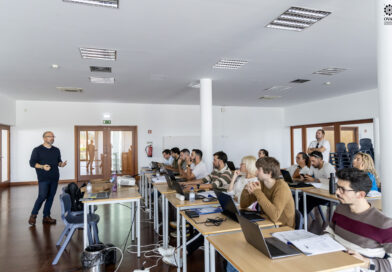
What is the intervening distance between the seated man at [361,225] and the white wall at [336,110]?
7794mm

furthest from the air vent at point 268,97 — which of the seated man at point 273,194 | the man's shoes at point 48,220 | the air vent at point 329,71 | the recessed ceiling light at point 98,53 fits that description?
the man's shoes at point 48,220

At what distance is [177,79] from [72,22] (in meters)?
3.39

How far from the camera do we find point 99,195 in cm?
341

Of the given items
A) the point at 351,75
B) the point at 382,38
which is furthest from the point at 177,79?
the point at 382,38

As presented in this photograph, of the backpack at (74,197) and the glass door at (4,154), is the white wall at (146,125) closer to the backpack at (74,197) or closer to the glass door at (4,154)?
the glass door at (4,154)

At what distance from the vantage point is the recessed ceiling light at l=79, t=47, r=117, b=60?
4563 millimetres

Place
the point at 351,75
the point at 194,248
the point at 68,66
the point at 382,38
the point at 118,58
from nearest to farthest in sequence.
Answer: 1. the point at 382,38
2. the point at 194,248
3. the point at 118,58
4. the point at 68,66
5. the point at 351,75

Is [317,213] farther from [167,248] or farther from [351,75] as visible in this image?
[351,75]

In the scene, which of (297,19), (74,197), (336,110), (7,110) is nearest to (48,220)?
(74,197)

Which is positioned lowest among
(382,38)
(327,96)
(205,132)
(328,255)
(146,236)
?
(146,236)

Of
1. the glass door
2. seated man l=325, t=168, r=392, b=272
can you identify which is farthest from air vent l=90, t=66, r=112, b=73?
the glass door

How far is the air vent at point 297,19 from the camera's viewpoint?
10.8ft

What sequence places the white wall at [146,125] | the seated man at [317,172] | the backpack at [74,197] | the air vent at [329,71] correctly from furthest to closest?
the white wall at [146,125]
the air vent at [329,71]
the seated man at [317,172]
the backpack at [74,197]

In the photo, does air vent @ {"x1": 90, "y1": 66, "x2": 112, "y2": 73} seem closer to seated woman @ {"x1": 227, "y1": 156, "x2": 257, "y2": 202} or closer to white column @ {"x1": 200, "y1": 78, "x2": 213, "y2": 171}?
white column @ {"x1": 200, "y1": 78, "x2": 213, "y2": 171}
